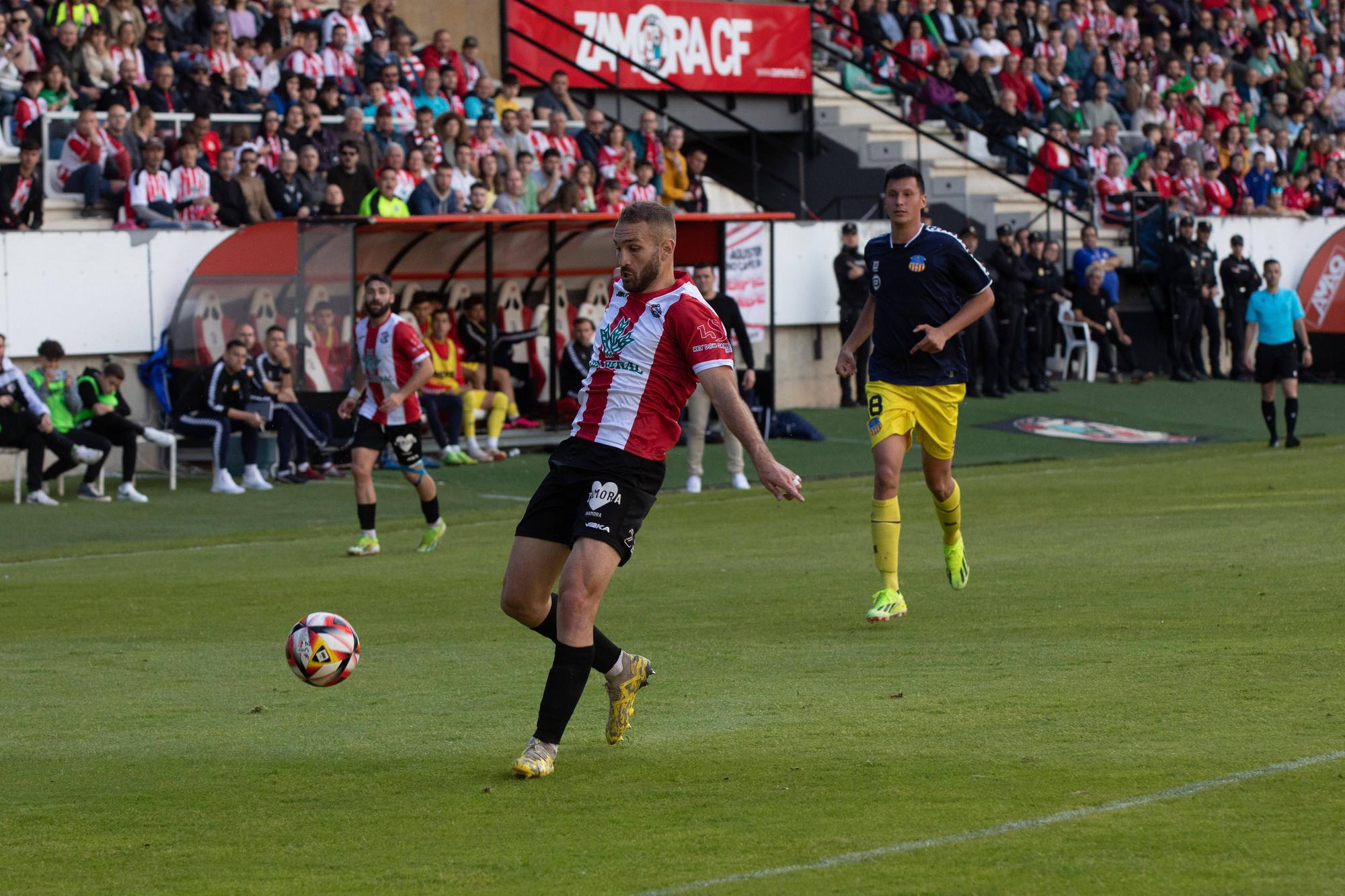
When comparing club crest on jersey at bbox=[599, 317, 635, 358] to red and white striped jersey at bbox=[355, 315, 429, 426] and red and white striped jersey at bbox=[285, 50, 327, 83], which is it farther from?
red and white striped jersey at bbox=[285, 50, 327, 83]

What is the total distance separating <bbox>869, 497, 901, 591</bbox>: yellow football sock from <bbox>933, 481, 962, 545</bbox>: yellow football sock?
497 mm

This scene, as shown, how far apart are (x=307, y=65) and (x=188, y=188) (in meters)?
3.67

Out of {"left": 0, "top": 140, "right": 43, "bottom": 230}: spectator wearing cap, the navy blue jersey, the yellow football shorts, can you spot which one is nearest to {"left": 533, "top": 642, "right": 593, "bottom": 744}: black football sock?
the yellow football shorts

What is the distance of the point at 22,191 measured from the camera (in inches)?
789

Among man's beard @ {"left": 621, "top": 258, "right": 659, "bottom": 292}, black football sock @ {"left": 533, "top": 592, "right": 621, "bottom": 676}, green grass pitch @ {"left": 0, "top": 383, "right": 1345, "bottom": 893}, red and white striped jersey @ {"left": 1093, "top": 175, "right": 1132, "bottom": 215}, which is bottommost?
green grass pitch @ {"left": 0, "top": 383, "right": 1345, "bottom": 893}

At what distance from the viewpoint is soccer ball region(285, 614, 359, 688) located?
7.70 m

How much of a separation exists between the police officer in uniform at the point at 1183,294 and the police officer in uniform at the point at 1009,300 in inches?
167

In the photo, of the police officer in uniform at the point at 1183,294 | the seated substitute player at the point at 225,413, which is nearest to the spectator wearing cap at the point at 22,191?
the seated substitute player at the point at 225,413

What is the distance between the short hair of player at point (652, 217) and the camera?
268 inches

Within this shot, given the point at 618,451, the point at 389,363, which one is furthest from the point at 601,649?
the point at 389,363

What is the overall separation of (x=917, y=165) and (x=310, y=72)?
11155 mm

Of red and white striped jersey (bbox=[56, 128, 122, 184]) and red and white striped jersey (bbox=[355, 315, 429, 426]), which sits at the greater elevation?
red and white striped jersey (bbox=[56, 128, 122, 184])

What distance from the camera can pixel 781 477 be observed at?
6613mm

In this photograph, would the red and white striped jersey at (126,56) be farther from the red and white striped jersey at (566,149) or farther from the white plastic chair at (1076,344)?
the white plastic chair at (1076,344)
